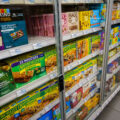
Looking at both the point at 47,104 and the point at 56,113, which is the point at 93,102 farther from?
the point at 47,104

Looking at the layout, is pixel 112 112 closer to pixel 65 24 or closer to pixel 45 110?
pixel 45 110

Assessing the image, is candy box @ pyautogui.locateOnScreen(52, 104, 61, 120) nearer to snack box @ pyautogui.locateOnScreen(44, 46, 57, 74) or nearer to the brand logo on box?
snack box @ pyautogui.locateOnScreen(44, 46, 57, 74)

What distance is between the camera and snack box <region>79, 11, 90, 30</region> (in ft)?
4.76

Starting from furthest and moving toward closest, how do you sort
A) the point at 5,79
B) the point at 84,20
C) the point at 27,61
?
1. the point at 84,20
2. the point at 27,61
3. the point at 5,79

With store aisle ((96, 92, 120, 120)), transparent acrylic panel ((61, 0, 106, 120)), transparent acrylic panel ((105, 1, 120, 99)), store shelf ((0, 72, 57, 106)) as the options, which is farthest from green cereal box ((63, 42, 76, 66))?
store aisle ((96, 92, 120, 120))

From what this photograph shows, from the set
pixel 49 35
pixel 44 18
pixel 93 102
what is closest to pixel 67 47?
pixel 49 35

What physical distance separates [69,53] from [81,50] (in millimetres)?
240

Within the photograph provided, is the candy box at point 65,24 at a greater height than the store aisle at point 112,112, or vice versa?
the candy box at point 65,24

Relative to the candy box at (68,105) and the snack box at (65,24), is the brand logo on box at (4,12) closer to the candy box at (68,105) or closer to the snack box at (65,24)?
the snack box at (65,24)

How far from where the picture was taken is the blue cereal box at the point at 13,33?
2.76 feet

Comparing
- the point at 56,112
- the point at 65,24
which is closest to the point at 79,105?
the point at 56,112

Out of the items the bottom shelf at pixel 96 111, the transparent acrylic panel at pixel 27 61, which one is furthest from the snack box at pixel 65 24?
the bottom shelf at pixel 96 111

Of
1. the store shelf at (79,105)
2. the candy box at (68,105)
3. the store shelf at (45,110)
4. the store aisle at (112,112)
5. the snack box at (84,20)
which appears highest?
the snack box at (84,20)

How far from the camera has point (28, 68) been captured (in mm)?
1086
